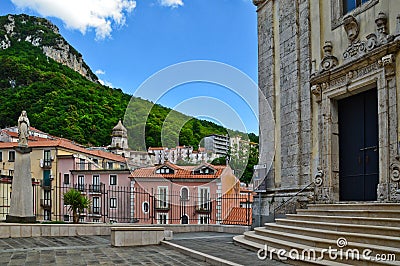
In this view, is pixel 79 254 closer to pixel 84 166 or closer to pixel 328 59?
pixel 328 59

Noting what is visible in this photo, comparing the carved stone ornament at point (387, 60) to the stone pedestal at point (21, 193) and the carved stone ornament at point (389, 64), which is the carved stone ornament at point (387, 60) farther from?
the stone pedestal at point (21, 193)

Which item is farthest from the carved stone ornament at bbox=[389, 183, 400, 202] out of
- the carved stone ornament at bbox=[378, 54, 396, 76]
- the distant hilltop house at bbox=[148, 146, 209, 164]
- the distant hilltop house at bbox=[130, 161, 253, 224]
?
the distant hilltop house at bbox=[130, 161, 253, 224]

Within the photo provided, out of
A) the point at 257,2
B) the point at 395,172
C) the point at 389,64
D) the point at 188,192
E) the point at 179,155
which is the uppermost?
the point at 257,2

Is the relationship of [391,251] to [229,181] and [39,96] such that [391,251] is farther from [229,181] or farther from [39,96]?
[39,96]

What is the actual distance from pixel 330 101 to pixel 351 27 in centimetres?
191

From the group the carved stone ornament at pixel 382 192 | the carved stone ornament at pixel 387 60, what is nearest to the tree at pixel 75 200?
the carved stone ornament at pixel 382 192

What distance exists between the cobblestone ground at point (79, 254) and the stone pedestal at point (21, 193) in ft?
4.18

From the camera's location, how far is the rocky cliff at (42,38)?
9111 centimetres

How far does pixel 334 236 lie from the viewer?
7848 millimetres

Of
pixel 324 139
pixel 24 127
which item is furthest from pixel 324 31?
pixel 24 127

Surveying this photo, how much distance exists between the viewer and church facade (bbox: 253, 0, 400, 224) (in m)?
9.59

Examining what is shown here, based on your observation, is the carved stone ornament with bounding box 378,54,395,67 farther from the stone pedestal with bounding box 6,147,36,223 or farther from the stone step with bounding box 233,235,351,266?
the stone pedestal with bounding box 6,147,36,223
